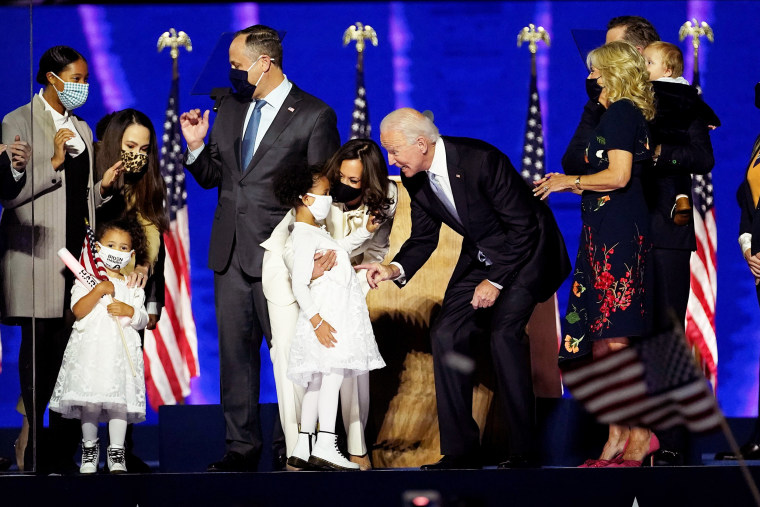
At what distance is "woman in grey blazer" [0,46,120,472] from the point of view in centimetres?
483

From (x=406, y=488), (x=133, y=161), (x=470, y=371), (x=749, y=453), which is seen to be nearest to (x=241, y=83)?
(x=133, y=161)

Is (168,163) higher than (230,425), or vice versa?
(168,163)

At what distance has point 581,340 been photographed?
4914mm

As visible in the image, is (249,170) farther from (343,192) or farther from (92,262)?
(92,262)

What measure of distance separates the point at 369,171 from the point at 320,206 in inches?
11.1

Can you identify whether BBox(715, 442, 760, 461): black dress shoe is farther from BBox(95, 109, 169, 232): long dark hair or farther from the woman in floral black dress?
BBox(95, 109, 169, 232): long dark hair

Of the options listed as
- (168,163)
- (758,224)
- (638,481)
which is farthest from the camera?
(168,163)

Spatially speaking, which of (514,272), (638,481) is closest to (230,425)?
(514,272)

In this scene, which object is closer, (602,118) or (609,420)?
(602,118)

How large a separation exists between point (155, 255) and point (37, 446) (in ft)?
3.47

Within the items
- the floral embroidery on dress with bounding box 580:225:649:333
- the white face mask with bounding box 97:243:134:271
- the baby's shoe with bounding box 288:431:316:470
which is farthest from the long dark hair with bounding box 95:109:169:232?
the floral embroidery on dress with bounding box 580:225:649:333

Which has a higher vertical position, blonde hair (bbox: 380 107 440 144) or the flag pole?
the flag pole

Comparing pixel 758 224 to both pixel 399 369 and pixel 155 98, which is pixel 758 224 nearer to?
pixel 399 369

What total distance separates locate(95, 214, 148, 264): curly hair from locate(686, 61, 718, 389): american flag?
3.15m
